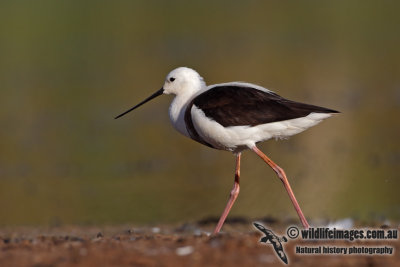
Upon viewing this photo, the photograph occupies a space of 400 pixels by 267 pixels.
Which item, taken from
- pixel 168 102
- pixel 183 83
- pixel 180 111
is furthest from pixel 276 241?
pixel 168 102

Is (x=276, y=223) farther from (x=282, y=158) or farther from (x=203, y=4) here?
(x=203, y=4)

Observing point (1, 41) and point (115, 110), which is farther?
point (1, 41)

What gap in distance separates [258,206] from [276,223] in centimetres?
168

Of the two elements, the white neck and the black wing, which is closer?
the black wing

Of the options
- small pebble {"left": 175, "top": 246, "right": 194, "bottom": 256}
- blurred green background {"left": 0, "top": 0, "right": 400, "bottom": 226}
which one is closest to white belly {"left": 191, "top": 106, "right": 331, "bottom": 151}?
small pebble {"left": 175, "top": 246, "right": 194, "bottom": 256}

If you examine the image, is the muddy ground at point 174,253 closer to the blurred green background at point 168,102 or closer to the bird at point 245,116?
the bird at point 245,116

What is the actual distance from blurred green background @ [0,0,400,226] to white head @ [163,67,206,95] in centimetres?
277

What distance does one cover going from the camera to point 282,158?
1421 cm

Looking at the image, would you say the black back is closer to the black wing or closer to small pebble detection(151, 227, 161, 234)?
the black wing

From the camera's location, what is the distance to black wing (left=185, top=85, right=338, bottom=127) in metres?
8.28

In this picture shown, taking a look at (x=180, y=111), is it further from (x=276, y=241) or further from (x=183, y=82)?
(x=276, y=241)

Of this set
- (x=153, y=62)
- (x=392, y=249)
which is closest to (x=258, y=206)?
(x=392, y=249)

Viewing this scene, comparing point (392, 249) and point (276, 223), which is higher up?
point (392, 249)

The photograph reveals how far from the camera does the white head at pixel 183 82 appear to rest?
9.29 m
